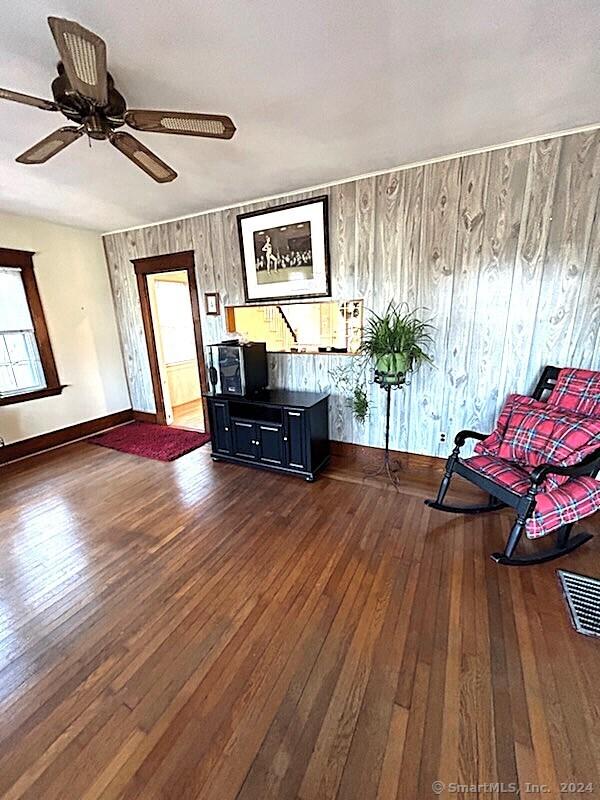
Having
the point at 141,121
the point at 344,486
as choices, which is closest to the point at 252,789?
the point at 344,486

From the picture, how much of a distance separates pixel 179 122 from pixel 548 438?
2.81 meters

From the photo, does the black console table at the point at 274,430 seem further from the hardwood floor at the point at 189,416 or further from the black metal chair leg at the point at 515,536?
the black metal chair leg at the point at 515,536

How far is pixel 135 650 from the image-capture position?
1646 millimetres

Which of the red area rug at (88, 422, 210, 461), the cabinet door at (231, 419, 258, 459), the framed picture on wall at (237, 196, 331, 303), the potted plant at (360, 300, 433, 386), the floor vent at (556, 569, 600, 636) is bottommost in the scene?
the floor vent at (556, 569, 600, 636)

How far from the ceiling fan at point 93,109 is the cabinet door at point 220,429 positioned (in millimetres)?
2196

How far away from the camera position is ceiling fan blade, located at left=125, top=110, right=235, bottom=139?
5.10 ft

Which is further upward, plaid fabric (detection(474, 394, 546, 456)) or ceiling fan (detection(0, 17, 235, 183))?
ceiling fan (detection(0, 17, 235, 183))

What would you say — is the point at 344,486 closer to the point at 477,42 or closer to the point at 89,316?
Answer: the point at 477,42

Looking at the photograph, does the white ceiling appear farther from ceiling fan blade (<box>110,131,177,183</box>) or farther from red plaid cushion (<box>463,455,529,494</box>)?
red plaid cushion (<box>463,455,529,494</box>)

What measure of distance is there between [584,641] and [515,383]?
181 centimetres

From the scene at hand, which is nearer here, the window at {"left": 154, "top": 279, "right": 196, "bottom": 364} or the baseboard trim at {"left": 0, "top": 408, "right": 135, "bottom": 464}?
the baseboard trim at {"left": 0, "top": 408, "right": 135, "bottom": 464}

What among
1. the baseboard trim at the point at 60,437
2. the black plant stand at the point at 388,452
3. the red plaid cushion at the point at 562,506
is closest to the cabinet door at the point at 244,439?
the black plant stand at the point at 388,452

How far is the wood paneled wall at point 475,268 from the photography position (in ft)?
7.97

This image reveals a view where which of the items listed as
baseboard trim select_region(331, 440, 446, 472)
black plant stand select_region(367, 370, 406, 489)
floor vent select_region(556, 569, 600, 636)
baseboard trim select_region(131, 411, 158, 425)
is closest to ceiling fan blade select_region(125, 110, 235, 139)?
black plant stand select_region(367, 370, 406, 489)
